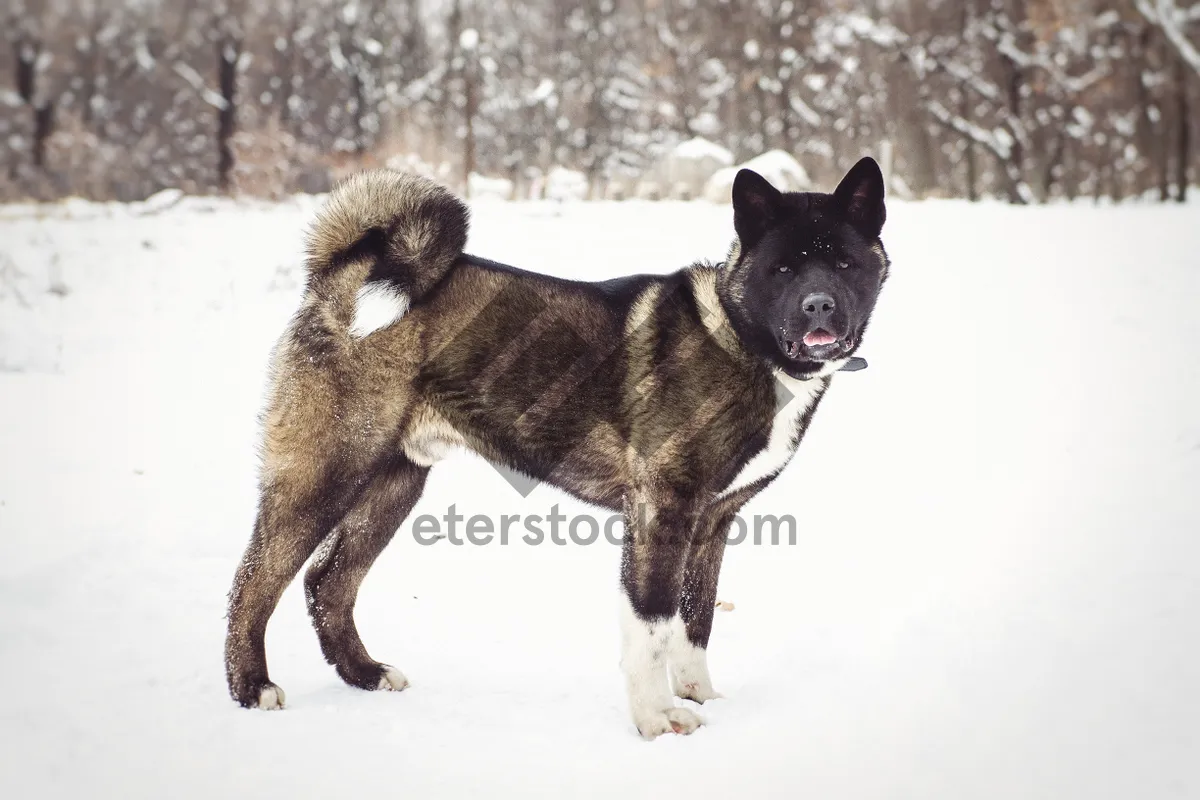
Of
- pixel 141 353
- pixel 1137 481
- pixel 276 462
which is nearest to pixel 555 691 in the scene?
pixel 276 462

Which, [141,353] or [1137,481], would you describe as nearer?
[1137,481]

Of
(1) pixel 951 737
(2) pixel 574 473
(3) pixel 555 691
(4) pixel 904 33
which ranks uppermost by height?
(4) pixel 904 33

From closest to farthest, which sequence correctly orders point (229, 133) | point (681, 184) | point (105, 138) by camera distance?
point (681, 184), point (229, 133), point (105, 138)

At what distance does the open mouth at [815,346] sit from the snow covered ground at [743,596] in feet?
4.01

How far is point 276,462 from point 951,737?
8.28ft

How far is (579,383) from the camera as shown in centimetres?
344

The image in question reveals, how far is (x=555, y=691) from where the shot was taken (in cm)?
358

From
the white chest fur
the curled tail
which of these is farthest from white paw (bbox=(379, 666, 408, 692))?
the white chest fur

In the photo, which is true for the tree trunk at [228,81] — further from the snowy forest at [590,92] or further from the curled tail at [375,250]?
the curled tail at [375,250]

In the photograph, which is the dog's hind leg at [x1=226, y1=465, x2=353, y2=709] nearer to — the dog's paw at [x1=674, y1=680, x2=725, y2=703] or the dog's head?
the dog's paw at [x1=674, y1=680, x2=725, y2=703]

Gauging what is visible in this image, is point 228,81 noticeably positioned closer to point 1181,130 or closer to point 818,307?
point 1181,130

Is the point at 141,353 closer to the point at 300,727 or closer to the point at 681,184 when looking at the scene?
the point at 300,727

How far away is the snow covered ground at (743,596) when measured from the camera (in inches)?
114

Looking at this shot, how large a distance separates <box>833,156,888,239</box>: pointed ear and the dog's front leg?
1252mm
